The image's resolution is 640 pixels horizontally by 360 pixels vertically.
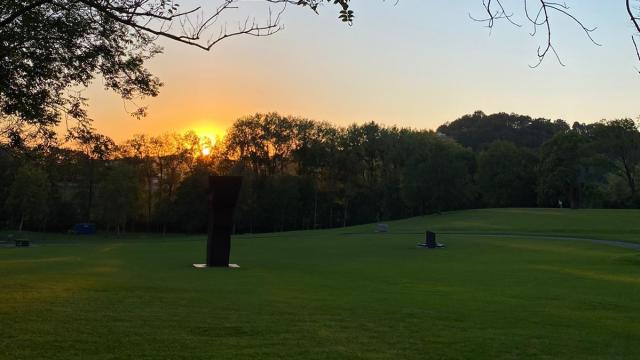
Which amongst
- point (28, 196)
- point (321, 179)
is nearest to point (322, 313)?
point (28, 196)

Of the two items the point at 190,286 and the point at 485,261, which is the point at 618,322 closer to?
the point at 190,286

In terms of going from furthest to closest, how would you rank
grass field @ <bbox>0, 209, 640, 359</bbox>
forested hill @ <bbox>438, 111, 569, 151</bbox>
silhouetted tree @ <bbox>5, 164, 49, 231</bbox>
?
1. forested hill @ <bbox>438, 111, 569, 151</bbox>
2. silhouetted tree @ <bbox>5, 164, 49, 231</bbox>
3. grass field @ <bbox>0, 209, 640, 359</bbox>

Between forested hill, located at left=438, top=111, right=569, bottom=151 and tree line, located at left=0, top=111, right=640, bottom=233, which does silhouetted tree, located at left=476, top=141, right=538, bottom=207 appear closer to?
tree line, located at left=0, top=111, right=640, bottom=233

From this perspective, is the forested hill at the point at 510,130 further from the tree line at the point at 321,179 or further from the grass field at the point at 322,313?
the grass field at the point at 322,313

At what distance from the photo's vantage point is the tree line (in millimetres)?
78625

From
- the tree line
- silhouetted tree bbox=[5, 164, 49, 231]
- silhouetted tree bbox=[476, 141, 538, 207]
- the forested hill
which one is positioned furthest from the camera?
the forested hill

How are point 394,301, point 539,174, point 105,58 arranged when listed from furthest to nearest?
1. point 539,174
2. point 394,301
3. point 105,58

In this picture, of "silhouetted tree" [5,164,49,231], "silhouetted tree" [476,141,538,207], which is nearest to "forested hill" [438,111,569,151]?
"silhouetted tree" [476,141,538,207]

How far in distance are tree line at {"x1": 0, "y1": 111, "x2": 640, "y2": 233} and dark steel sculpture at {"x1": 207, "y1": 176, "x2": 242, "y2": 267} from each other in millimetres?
54556

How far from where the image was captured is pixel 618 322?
9922mm

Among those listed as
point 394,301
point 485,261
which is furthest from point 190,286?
point 485,261

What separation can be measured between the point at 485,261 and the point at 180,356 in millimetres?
20898

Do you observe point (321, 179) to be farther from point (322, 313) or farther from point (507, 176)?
point (322, 313)

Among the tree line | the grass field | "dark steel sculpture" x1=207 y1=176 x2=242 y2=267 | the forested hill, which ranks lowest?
the grass field
